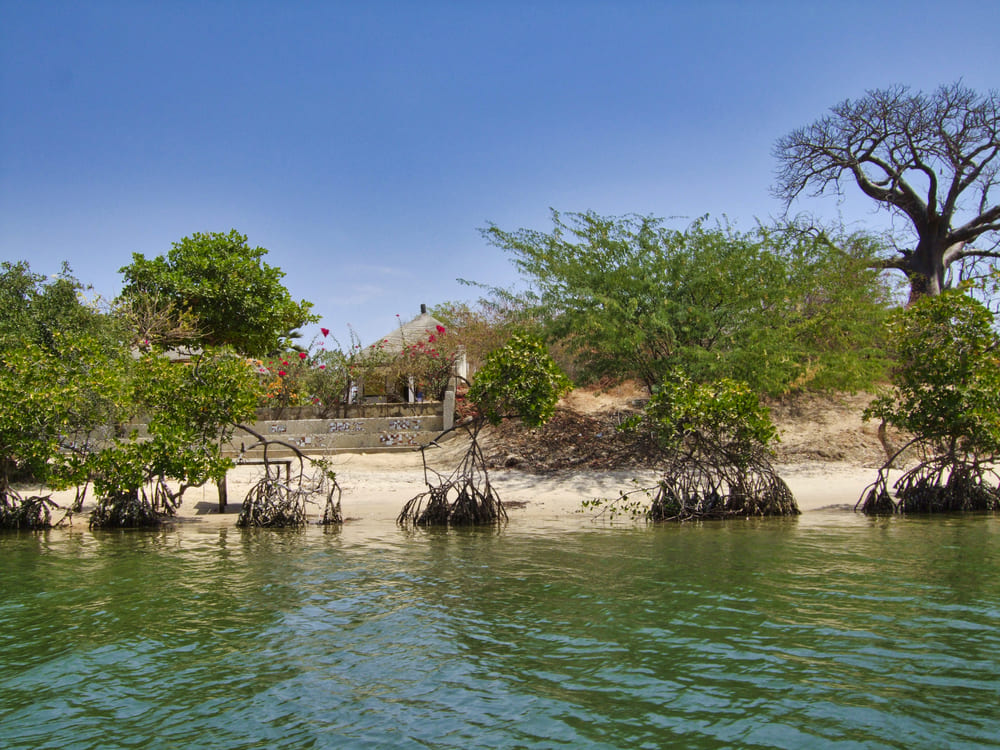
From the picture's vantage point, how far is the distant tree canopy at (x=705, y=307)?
17750 mm

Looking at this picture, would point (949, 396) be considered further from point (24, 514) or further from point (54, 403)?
point (24, 514)

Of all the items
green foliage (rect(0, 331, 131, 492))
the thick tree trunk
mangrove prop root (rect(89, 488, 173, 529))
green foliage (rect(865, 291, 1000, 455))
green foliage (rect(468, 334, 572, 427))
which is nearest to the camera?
green foliage (rect(0, 331, 131, 492))

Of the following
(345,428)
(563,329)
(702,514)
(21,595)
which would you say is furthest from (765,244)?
(21,595)

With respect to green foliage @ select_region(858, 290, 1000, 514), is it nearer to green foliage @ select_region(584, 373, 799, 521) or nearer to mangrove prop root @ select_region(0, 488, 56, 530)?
green foliage @ select_region(584, 373, 799, 521)

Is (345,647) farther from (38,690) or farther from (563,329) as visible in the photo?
(563,329)

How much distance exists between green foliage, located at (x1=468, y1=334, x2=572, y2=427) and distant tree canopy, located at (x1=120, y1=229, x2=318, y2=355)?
1195 cm

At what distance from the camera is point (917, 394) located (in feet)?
46.4

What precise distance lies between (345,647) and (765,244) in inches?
583

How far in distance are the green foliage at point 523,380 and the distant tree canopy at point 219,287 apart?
12.0 metres

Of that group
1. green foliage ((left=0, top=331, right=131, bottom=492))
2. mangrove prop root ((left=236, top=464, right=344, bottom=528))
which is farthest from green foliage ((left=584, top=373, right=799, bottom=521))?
green foliage ((left=0, top=331, right=131, bottom=492))

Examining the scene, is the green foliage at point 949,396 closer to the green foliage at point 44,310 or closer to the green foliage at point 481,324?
the green foliage at point 481,324

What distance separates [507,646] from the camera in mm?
6875

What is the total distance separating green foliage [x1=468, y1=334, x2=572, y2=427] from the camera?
13.1 meters

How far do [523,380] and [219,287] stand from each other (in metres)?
12.8
